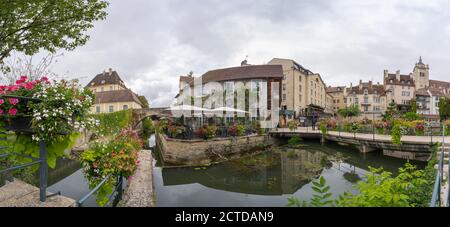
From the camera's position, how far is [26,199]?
149 inches

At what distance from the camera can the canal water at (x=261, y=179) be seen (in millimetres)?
9219

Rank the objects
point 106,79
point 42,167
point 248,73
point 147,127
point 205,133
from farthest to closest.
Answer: point 106,79 < point 147,127 < point 248,73 < point 205,133 < point 42,167

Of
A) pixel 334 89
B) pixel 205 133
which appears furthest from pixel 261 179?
pixel 334 89

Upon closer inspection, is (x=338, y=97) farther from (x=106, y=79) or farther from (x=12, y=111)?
(x=12, y=111)

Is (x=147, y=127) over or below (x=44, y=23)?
below

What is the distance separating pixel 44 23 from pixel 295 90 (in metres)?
40.9

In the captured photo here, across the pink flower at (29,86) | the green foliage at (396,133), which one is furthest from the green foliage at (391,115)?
the pink flower at (29,86)

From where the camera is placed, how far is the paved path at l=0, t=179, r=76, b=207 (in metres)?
3.61

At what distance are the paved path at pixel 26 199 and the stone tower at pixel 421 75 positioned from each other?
9299 centimetres

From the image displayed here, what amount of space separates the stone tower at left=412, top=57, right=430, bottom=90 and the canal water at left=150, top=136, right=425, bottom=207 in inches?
2958

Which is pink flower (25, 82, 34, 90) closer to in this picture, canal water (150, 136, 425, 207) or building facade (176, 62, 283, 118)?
canal water (150, 136, 425, 207)
